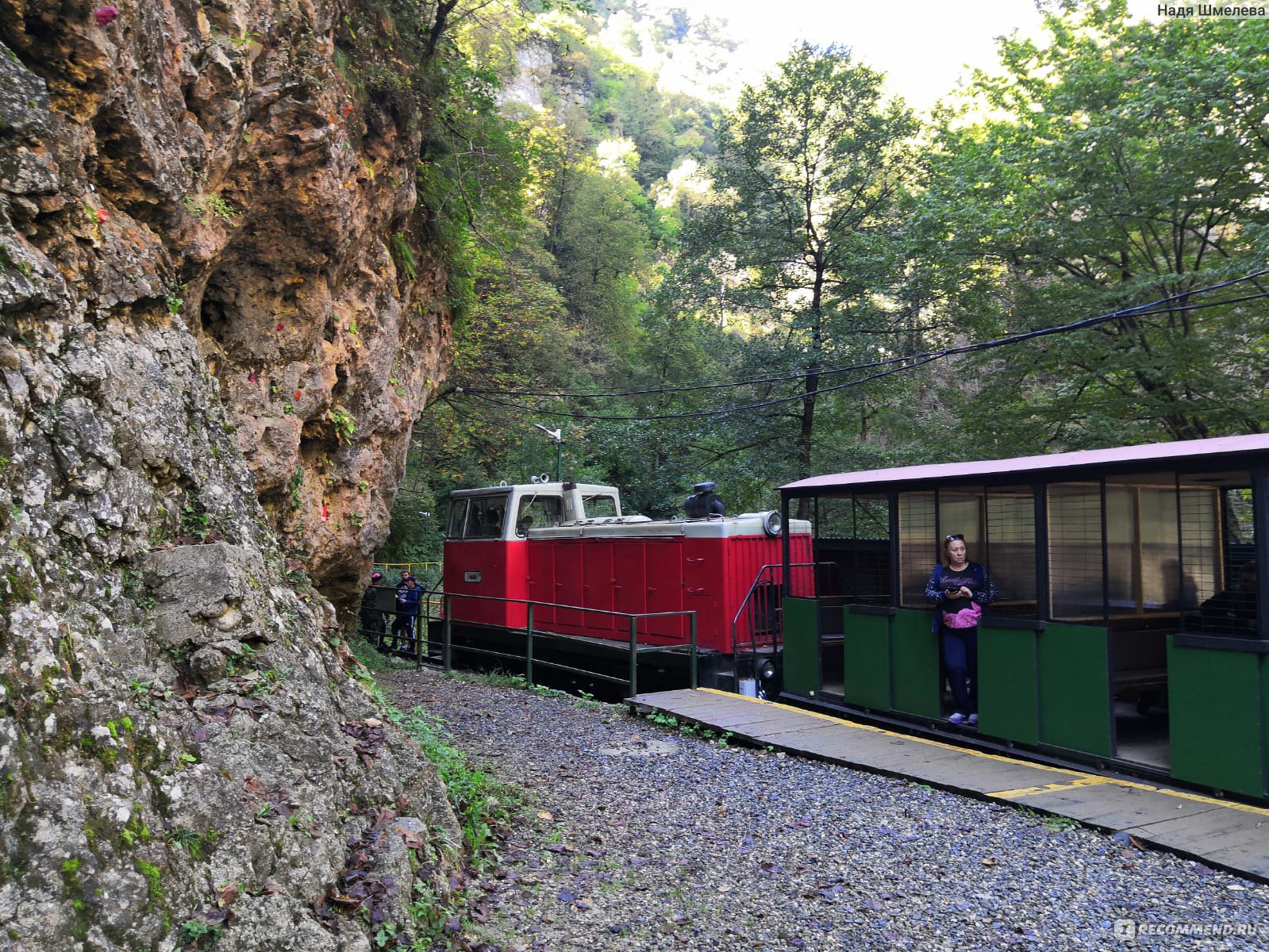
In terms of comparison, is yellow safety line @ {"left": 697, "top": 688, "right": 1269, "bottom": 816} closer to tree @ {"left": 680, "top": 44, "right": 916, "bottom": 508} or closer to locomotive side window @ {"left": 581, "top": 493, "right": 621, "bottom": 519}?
locomotive side window @ {"left": 581, "top": 493, "right": 621, "bottom": 519}

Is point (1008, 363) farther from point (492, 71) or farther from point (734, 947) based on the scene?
point (734, 947)

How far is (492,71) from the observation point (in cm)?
1182

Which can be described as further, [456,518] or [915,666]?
[456,518]

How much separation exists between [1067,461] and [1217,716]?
203cm

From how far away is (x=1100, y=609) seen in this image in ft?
22.3

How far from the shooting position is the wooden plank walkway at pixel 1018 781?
15.8ft

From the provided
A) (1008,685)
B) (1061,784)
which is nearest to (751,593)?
(1008,685)

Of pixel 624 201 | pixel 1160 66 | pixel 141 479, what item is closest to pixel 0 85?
pixel 141 479

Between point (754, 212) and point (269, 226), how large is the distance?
1532 cm

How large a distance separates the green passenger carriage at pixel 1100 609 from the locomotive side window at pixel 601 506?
19.3 feet

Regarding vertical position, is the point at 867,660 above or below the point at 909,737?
above

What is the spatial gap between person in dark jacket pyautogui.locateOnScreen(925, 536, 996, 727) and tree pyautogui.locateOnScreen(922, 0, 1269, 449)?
728cm

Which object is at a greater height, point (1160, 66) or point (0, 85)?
point (1160, 66)

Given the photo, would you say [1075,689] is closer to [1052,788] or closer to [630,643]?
[1052,788]
